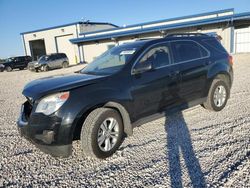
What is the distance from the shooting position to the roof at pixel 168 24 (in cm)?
2133

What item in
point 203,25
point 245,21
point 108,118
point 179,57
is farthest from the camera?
point 203,25

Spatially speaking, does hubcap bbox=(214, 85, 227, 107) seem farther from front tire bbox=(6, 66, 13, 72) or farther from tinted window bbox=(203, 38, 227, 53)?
front tire bbox=(6, 66, 13, 72)

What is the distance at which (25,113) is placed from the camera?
3674mm

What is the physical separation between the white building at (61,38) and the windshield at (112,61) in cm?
2921

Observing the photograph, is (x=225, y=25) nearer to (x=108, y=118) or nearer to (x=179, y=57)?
(x=179, y=57)

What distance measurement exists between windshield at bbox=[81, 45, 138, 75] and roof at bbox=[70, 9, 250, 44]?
19545mm

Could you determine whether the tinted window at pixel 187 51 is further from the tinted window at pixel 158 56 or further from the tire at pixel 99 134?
the tire at pixel 99 134

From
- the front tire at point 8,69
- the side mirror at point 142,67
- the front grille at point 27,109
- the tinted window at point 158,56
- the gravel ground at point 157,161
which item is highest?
the tinted window at point 158,56

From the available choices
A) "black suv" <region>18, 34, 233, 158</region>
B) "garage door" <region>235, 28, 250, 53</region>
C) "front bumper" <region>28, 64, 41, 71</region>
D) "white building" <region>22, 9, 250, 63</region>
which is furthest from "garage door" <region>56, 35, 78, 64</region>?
"black suv" <region>18, 34, 233, 158</region>

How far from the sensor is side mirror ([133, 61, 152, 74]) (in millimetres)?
3816

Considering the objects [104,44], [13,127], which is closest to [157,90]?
[13,127]

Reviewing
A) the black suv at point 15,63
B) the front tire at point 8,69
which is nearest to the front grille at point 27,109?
the black suv at point 15,63

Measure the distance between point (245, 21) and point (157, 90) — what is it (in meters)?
22.3

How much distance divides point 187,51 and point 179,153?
2.28m
